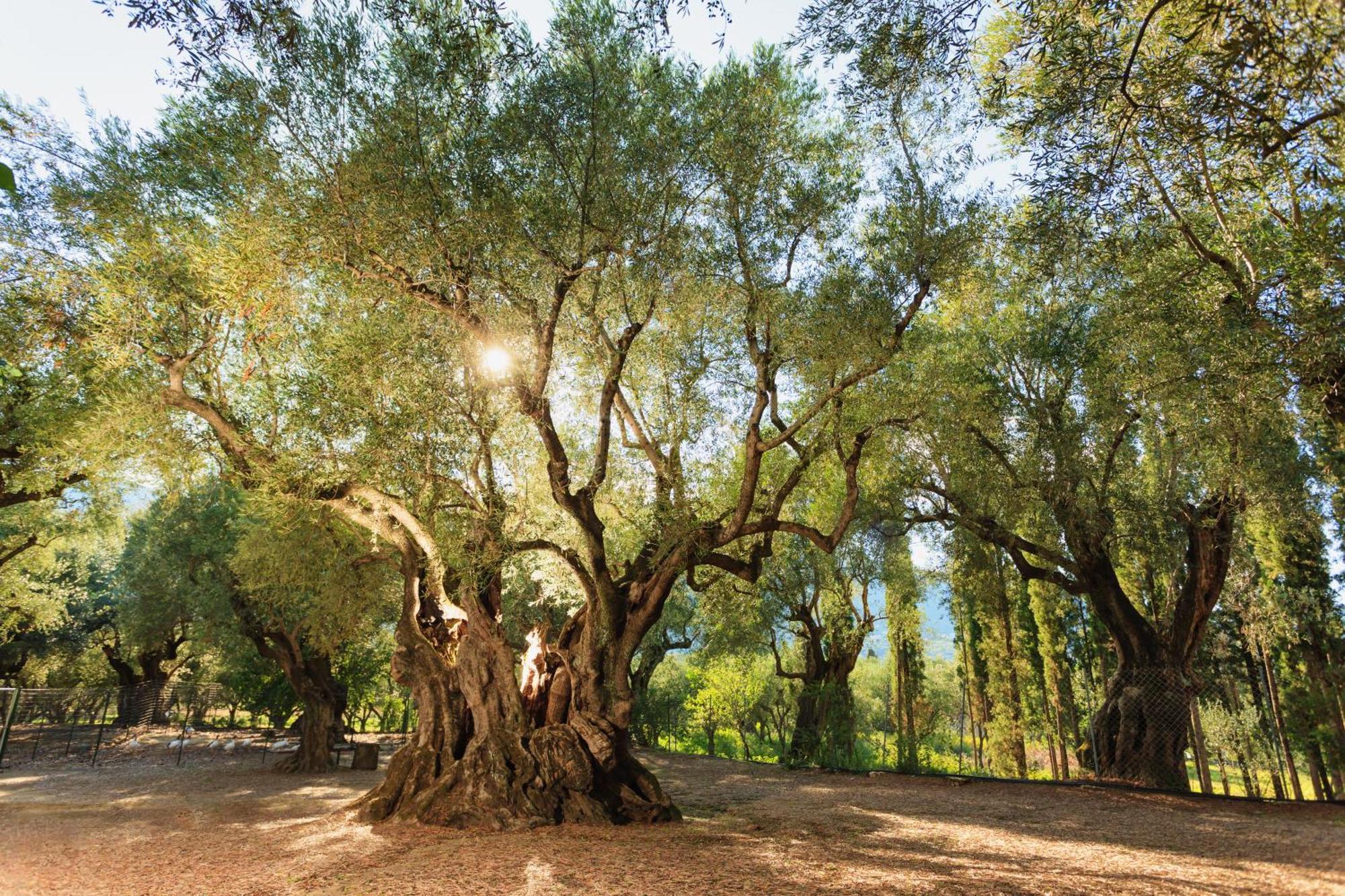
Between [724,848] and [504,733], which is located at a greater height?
[504,733]

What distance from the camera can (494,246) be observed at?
7887mm

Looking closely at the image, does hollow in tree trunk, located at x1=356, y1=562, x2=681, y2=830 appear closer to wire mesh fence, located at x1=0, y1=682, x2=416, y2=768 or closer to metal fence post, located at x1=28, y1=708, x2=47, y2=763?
wire mesh fence, located at x1=0, y1=682, x2=416, y2=768

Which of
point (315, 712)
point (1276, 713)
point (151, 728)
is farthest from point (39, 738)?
point (1276, 713)

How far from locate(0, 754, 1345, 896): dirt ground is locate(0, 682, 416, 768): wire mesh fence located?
24.9ft

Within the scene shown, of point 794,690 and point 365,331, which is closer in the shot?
point 365,331

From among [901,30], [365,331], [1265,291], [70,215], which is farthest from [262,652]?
[1265,291]

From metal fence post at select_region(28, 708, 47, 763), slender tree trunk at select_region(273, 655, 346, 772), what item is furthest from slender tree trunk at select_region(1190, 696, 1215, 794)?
metal fence post at select_region(28, 708, 47, 763)

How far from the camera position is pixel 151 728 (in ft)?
73.9

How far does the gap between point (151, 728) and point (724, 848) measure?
77.8ft

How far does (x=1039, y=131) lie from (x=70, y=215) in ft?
37.0

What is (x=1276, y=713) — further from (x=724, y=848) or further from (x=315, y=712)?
(x=315, y=712)

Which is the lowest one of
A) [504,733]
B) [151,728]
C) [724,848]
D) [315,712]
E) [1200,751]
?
[151,728]

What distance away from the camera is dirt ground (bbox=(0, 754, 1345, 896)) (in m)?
5.66

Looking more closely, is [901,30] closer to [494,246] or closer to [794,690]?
[494,246]
